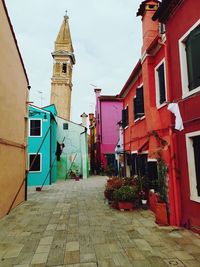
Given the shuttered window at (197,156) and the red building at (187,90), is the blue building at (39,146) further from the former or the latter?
the shuttered window at (197,156)

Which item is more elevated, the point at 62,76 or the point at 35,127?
the point at 62,76

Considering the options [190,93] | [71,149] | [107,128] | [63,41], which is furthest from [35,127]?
[63,41]

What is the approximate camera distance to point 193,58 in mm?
5547

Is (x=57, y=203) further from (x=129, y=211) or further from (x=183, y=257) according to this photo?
(x=183, y=257)

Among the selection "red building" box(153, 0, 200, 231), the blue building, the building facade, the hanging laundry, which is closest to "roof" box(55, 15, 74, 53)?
the building facade

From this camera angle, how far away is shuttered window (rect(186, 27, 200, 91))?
5.33 meters

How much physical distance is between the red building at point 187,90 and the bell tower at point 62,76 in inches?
1290

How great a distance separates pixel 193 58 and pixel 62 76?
37282 millimetres

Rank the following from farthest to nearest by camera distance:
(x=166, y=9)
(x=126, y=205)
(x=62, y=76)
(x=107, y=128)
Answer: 1. (x=62, y=76)
2. (x=107, y=128)
3. (x=126, y=205)
4. (x=166, y=9)

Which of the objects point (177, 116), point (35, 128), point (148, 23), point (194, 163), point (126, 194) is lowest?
point (126, 194)

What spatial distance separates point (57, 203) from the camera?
980 centimetres

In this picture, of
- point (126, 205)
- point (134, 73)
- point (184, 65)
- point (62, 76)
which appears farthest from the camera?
point (62, 76)

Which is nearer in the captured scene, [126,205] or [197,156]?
[197,156]

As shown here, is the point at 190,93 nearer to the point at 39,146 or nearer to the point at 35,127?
the point at 39,146
